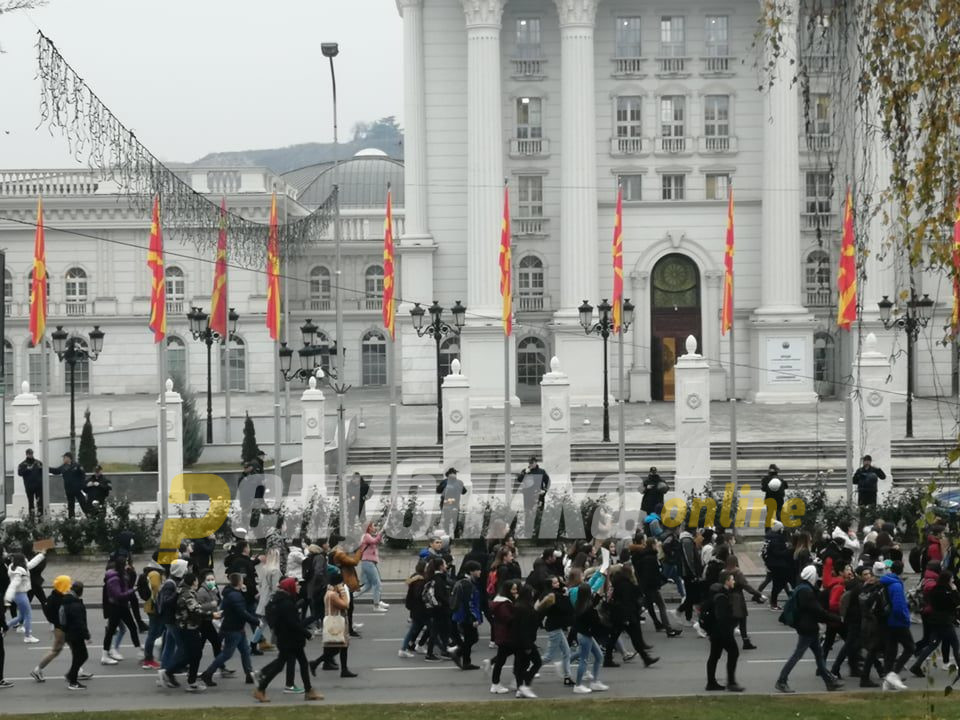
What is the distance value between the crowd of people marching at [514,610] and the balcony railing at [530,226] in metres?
37.1

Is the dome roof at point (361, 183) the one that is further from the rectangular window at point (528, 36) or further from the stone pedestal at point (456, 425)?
the stone pedestal at point (456, 425)

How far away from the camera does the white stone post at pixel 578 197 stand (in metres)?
57.3

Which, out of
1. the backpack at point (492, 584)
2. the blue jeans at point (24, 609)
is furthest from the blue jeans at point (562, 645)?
the blue jeans at point (24, 609)

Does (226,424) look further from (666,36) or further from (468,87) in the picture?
(666,36)

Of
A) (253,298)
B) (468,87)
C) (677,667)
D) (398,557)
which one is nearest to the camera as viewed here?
(677,667)

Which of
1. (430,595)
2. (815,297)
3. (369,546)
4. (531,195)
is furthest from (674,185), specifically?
(430,595)

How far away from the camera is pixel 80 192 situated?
6675 centimetres

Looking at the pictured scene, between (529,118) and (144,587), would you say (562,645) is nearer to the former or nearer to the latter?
(144,587)

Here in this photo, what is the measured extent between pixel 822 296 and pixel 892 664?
4305cm

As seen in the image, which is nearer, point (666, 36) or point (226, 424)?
point (226, 424)

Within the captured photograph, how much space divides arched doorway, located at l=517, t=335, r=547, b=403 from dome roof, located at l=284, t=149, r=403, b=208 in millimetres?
24199

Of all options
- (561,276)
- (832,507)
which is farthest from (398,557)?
(561,276)

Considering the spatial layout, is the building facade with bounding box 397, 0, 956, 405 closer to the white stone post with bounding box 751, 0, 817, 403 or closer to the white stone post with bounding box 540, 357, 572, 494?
the white stone post with bounding box 751, 0, 817, 403

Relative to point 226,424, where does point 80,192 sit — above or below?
above
